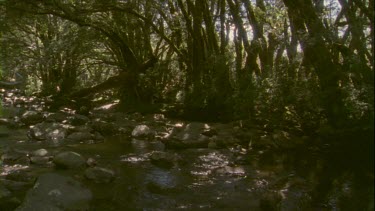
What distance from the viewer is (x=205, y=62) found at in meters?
13.9

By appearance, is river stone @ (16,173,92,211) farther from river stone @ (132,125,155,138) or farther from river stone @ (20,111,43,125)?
river stone @ (20,111,43,125)

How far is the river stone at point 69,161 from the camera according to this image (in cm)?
750

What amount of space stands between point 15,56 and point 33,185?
16117 mm

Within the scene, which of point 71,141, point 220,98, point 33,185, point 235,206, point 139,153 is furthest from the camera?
point 220,98

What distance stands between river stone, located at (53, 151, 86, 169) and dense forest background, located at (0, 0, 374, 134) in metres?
4.22

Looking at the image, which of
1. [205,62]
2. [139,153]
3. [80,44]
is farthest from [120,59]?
[139,153]

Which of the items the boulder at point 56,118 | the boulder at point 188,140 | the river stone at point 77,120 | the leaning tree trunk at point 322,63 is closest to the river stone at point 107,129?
the river stone at point 77,120

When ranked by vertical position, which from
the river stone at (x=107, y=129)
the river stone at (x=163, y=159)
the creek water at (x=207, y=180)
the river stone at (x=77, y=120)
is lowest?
the creek water at (x=207, y=180)

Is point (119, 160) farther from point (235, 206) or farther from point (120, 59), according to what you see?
point (120, 59)

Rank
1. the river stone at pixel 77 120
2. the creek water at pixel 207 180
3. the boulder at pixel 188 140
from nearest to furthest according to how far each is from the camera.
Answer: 1. the creek water at pixel 207 180
2. the boulder at pixel 188 140
3. the river stone at pixel 77 120

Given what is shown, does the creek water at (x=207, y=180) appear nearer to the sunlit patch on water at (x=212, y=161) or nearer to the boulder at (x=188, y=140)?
the sunlit patch on water at (x=212, y=161)

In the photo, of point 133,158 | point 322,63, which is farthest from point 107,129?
point 322,63

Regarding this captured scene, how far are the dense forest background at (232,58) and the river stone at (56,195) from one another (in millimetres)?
3946

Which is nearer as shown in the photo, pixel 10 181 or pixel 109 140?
pixel 10 181
